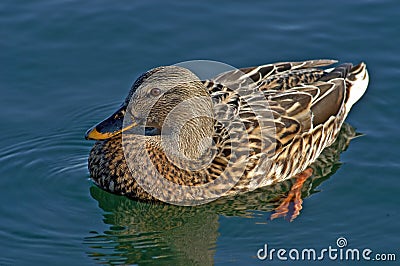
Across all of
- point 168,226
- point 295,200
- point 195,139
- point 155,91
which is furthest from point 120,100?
point 295,200

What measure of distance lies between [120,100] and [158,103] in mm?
2269

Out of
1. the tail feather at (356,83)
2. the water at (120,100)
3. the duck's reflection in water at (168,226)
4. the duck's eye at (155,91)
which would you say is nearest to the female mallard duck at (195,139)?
the duck's eye at (155,91)

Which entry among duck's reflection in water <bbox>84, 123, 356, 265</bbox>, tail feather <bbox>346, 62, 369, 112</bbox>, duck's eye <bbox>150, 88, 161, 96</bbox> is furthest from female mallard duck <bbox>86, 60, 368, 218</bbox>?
tail feather <bbox>346, 62, 369, 112</bbox>

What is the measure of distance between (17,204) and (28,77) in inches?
111

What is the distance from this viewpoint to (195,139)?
984 cm

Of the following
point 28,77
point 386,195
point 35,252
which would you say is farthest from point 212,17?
point 35,252

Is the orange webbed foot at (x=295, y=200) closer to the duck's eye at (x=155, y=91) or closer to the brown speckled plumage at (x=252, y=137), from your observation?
the brown speckled plumage at (x=252, y=137)

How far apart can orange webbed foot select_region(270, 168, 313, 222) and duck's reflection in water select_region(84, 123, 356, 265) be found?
7 cm

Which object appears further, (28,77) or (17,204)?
(28,77)

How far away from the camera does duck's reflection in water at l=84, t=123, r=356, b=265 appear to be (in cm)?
901

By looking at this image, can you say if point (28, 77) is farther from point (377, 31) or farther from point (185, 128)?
point (377, 31)

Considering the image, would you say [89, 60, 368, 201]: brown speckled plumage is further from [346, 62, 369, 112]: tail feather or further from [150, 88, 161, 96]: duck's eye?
[346, 62, 369, 112]: tail feather

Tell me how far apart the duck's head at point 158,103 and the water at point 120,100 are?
980 millimetres

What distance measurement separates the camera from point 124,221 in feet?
31.6
